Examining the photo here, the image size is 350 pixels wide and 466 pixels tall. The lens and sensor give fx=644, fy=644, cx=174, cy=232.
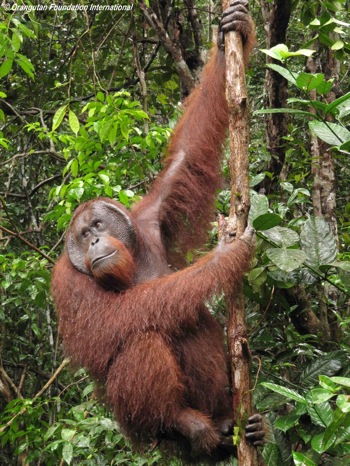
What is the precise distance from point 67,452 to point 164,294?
1.24 m

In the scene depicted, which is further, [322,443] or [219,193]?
[219,193]

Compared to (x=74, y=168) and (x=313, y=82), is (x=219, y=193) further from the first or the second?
(x=313, y=82)

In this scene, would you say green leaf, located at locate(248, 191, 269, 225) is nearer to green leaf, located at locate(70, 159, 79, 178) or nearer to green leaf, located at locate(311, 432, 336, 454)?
green leaf, located at locate(311, 432, 336, 454)

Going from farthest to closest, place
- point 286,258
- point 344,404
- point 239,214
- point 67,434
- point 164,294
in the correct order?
point 67,434 < point 164,294 < point 239,214 < point 286,258 < point 344,404

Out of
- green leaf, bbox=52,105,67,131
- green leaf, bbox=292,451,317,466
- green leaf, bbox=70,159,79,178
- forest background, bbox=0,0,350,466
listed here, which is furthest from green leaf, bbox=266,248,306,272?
green leaf, bbox=52,105,67,131

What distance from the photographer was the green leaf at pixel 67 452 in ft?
12.6

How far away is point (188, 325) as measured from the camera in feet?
11.1

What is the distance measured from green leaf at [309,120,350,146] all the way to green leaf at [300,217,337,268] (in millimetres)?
577

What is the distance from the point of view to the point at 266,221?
2881mm

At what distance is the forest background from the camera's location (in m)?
2.71

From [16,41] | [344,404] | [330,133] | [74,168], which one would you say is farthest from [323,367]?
[16,41]

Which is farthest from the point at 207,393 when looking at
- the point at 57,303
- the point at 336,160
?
the point at 336,160

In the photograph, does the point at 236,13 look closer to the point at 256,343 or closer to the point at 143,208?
the point at 143,208

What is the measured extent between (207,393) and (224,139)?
1584 mm
